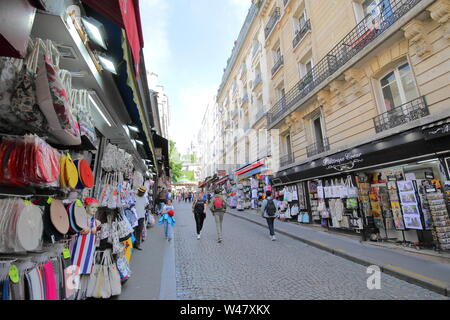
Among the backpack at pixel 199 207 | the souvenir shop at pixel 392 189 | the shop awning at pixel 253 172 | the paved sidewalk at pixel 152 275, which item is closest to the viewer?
the paved sidewalk at pixel 152 275

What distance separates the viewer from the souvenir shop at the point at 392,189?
5211 mm

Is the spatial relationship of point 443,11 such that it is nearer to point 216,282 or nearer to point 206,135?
point 216,282

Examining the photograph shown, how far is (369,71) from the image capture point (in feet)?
24.8

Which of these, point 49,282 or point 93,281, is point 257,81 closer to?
point 93,281

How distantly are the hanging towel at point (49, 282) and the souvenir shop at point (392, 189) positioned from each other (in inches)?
300

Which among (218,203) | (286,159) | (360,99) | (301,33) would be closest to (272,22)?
(301,33)

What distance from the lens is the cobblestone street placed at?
11.2 feet

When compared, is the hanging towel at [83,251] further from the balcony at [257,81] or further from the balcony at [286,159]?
the balcony at [257,81]

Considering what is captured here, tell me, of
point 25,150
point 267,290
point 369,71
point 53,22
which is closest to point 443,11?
point 369,71

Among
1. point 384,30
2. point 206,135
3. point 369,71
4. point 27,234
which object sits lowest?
point 27,234

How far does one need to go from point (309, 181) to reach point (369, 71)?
17.2 feet

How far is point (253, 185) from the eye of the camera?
1620cm

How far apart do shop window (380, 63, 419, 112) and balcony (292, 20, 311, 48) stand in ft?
19.3

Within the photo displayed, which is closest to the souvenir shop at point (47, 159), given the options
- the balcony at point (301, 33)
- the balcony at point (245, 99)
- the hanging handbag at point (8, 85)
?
the hanging handbag at point (8, 85)
